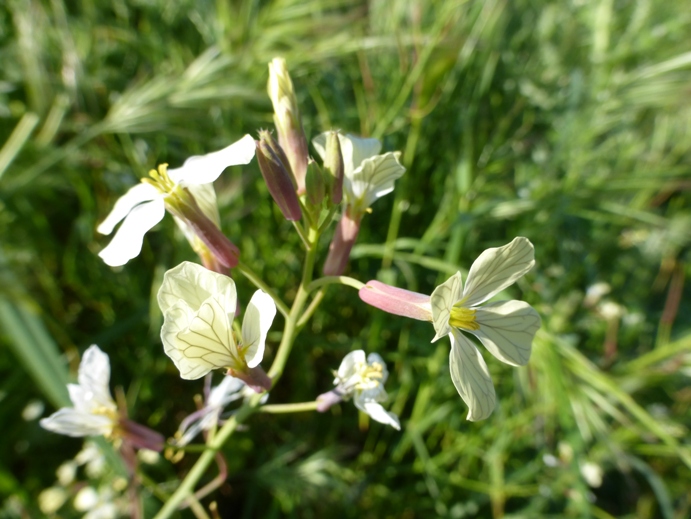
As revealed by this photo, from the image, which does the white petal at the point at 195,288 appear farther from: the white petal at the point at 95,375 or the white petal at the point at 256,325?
the white petal at the point at 95,375

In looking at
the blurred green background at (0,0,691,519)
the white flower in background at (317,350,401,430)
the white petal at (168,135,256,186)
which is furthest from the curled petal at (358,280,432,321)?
the blurred green background at (0,0,691,519)

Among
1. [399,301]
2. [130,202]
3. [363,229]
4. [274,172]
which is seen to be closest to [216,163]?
[274,172]

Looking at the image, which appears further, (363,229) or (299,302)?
(363,229)

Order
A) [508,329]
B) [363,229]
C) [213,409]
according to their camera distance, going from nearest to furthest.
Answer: [508,329], [213,409], [363,229]

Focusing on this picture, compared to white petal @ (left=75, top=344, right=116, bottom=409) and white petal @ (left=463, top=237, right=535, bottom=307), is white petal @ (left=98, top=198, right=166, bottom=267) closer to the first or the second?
white petal @ (left=75, top=344, right=116, bottom=409)

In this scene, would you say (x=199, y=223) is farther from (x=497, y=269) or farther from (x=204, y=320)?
(x=497, y=269)

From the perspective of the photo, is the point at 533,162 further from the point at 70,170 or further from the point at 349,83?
the point at 70,170
